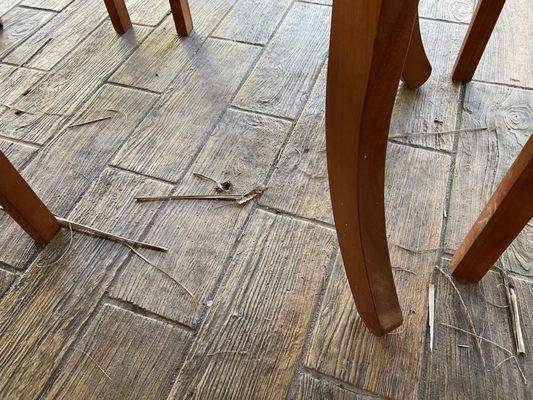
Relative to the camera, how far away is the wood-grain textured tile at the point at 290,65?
3.94ft

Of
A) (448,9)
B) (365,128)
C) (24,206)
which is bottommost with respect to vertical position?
(448,9)

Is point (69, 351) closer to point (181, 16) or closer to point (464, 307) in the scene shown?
point (464, 307)

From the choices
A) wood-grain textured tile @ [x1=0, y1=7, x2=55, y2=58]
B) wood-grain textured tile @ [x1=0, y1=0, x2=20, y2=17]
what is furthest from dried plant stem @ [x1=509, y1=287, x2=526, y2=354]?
wood-grain textured tile @ [x1=0, y1=0, x2=20, y2=17]

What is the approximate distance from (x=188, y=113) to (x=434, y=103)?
62cm

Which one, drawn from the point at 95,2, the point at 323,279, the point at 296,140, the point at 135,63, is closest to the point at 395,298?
the point at 323,279

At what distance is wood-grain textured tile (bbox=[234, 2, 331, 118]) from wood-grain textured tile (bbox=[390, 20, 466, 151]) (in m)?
0.25

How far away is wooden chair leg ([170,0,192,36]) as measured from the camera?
1318mm

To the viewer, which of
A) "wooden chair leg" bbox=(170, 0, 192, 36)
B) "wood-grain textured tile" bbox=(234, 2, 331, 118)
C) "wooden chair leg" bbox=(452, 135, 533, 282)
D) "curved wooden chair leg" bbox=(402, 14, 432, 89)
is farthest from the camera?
"wooden chair leg" bbox=(170, 0, 192, 36)

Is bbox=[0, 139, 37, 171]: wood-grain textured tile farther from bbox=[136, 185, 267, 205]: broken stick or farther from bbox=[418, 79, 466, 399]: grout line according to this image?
bbox=[418, 79, 466, 399]: grout line

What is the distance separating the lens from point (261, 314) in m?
0.83

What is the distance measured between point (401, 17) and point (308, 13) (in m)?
1.11

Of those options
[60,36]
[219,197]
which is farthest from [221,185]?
[60,36]

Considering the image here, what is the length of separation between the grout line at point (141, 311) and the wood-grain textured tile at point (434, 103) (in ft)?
2.12

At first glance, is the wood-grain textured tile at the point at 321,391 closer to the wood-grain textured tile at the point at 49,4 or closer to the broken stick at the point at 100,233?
the broken stick at the point at 100,233
